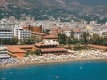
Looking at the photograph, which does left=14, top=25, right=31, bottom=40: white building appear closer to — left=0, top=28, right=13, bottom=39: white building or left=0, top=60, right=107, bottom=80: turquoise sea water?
left=0, top=28, right=13, bottom=39: white building

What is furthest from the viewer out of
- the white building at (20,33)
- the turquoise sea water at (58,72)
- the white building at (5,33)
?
the white building at (20,33)

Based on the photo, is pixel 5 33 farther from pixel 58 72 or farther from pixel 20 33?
pixel 58 72

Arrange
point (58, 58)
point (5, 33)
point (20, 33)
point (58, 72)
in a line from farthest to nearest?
point (20, 33) < point (5, 33) < point (58, 58) < point (58, 72)

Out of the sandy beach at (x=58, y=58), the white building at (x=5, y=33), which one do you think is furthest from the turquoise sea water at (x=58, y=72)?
the white building at (x=5, y=33)

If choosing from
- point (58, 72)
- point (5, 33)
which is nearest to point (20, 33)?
point (5, 33)

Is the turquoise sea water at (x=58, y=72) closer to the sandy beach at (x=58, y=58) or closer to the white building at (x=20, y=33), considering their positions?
the sandy beach at (x=58, y=58)

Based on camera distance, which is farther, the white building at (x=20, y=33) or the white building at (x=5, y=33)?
the white building at (x=20, y=33)

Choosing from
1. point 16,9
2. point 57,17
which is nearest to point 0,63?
point 16,9

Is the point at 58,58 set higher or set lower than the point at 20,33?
lower

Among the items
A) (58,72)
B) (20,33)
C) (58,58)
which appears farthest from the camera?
(20,33)
